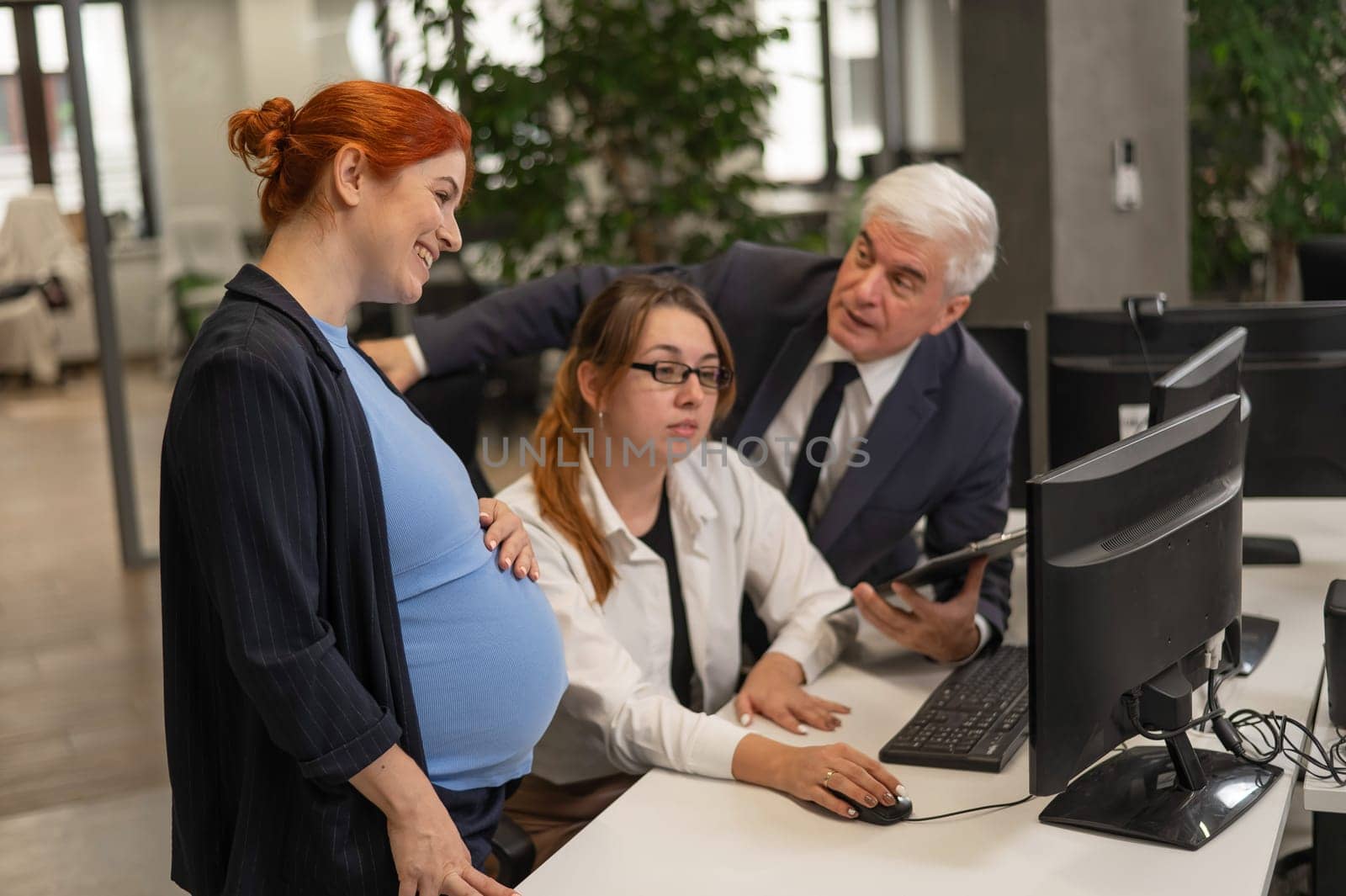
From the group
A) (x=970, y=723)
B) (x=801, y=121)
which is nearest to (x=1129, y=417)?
(x=970, y=723)

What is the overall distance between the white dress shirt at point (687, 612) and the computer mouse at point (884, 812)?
206mm

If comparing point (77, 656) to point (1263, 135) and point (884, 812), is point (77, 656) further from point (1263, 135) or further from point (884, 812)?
point (1263, 135)

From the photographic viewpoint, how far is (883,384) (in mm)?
2510

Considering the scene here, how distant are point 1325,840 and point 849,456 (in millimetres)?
1045

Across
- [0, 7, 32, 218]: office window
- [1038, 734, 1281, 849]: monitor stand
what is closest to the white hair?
[1038, 734, 1281, 849]: monitor stand

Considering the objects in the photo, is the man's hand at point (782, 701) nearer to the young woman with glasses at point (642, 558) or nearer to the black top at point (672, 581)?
the young woman with glasses at point (642, 558)

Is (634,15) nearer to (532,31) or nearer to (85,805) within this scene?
(532,31)

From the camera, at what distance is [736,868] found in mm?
1545

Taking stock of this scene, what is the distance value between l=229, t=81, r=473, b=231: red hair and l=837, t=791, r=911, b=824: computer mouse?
91cm

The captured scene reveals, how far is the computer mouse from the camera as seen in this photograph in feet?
5.34

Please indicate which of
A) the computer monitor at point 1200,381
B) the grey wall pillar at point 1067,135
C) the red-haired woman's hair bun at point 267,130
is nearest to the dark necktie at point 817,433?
the computer monitor at point 1200,381

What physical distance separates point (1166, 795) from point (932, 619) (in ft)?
1.81

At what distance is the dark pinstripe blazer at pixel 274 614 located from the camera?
4.18 feet

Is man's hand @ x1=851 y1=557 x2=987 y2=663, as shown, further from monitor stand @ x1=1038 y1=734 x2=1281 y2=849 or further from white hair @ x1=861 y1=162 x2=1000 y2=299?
white hair @ x1=861 y1=162 x2=1000 y2=299
